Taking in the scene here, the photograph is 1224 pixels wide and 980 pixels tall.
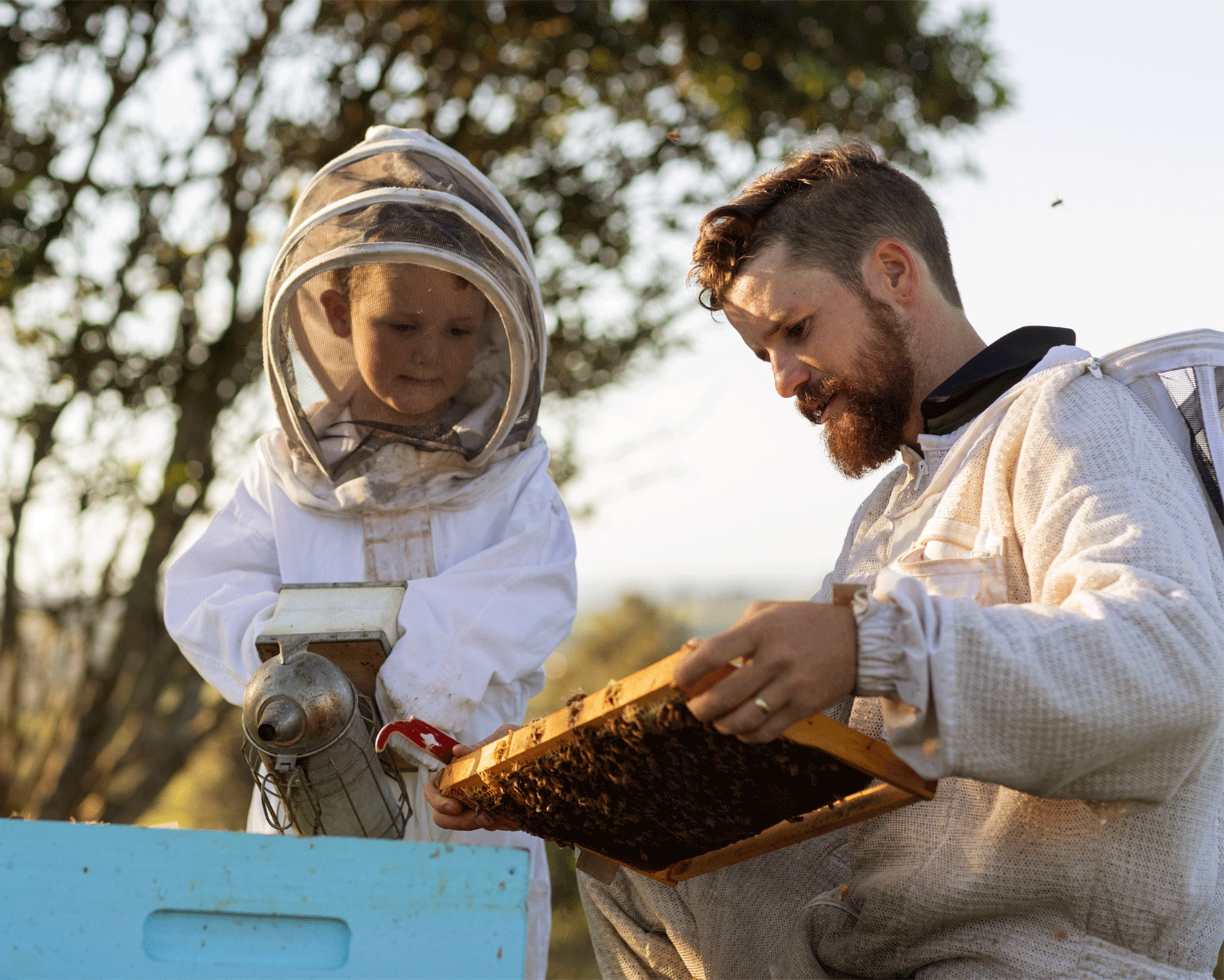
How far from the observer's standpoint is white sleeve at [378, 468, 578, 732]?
94.6 inches

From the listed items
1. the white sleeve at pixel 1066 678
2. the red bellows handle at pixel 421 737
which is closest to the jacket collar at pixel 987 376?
the white sleeve at pixel 1066 678

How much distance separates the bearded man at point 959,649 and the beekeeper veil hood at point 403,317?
52 cm

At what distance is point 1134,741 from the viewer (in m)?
1.55

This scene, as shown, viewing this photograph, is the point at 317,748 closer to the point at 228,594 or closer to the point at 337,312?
the point at 228,594

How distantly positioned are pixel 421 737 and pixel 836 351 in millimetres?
1188

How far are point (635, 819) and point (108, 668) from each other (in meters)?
5.57

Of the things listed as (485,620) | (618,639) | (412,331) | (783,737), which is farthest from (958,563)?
(618,639)

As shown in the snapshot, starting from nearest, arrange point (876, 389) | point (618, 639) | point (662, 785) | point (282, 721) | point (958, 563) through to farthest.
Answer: point (662, 785)
point (958, 563)
point (282, 721)
point (876, 389)
point (618, 639)

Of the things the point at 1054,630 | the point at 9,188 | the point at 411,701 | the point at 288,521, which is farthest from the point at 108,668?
the point at 1054,630

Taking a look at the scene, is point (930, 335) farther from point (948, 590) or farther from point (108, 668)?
point (108, 668)

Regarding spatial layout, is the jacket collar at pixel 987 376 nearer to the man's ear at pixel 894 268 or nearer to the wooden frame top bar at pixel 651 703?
the man's ear at pixel 894 268

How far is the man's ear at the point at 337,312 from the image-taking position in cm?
272

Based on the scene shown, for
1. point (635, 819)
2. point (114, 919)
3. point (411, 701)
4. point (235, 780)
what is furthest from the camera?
point (235, 780)

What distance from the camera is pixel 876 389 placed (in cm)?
240
